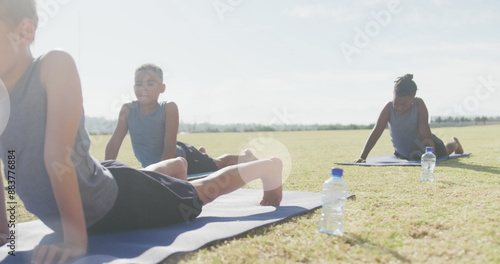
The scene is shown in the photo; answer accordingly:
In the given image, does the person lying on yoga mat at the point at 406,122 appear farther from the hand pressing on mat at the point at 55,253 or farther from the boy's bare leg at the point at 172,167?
the hand pressing on mat at the point at 55,253

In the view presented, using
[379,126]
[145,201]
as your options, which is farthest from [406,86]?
[145,201]

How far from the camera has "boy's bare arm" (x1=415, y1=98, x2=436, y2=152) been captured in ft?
25.0

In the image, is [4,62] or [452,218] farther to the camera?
[452,218]

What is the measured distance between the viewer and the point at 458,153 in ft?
31.4

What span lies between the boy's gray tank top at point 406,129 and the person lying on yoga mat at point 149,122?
391 cm

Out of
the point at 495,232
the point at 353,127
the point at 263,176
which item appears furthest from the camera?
the point at 353,127

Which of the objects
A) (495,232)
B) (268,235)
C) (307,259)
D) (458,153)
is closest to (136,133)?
(268,235)

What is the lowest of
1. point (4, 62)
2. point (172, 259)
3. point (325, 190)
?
point (172, 259)

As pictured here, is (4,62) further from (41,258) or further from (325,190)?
(325,190)

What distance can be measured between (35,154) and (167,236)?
0.92 m

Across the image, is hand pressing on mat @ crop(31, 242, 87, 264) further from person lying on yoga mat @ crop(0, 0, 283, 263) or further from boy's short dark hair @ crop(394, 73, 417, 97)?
boy's short dark hair @ crop(394, 73, 417, 97)

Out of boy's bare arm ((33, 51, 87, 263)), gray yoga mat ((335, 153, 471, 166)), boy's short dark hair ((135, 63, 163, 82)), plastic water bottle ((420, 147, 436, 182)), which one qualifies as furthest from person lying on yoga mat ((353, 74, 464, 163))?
boy's bare arm ((33, 51, 87, 263))

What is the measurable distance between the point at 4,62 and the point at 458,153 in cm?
920

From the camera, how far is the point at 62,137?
89.5 inches
